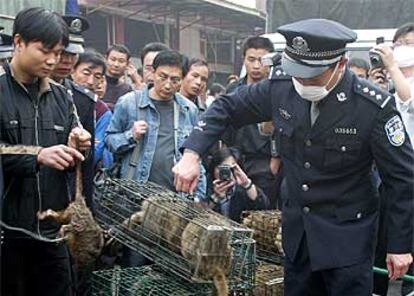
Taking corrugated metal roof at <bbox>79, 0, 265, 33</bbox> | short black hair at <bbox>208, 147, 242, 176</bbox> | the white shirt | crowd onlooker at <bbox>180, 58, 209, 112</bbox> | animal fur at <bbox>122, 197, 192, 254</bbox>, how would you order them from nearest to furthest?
animal fur at <bbox>122, 197, 192, 254</bbox>
the white shirt
short black hair at <bbox>208, 147, 242, 176</bbox>
crowd onlooker at <bbox>180, 58, 209, 112</bbox>
corrugated metal roof at <bbox>79, 0, 265, 33</bbox>

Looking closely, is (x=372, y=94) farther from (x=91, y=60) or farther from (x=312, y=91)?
(x=91, y=60)

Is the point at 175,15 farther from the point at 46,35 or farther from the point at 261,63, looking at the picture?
the point at 46,35

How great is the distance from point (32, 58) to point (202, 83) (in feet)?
8.50

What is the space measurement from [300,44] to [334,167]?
573 millimetres

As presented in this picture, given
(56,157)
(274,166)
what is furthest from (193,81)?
(56,157)

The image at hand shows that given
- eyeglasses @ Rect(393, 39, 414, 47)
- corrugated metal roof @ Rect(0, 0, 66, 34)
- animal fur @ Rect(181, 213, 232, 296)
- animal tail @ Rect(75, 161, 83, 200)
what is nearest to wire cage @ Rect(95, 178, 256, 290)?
animal fur @ Rect(181, 213, 232, 296)

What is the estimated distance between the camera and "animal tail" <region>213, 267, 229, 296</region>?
295 centimetres

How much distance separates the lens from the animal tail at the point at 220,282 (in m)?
2.95

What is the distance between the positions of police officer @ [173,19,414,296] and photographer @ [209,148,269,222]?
1.16 meters

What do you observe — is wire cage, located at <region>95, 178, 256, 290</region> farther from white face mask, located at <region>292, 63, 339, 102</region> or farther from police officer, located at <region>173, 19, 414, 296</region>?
white face mask, located at <region>292, 63, 339, 102</region>

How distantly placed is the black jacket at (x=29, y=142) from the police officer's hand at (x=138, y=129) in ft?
2.80

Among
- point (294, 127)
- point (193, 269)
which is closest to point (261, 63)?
point (294, 127)

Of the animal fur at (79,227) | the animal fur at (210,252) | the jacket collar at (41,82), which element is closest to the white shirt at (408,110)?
the animal fur at (210,252)

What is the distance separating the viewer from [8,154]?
2.76 m
